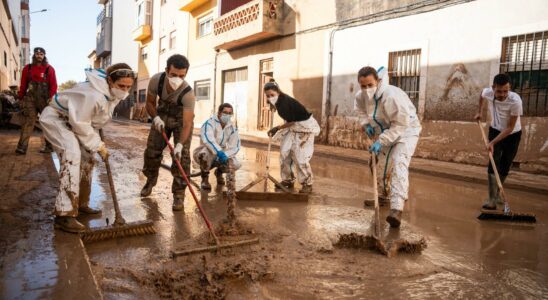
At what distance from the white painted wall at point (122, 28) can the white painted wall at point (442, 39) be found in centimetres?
2899

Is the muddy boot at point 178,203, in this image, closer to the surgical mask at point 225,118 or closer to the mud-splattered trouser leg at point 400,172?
the surgical mask at point 225,118

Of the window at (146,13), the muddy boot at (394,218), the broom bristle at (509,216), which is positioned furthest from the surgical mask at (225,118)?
the window at (146,13)

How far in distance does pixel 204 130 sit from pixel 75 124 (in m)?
2.41

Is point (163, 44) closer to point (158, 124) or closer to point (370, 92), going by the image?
point (158, 124)

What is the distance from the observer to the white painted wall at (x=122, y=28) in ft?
126

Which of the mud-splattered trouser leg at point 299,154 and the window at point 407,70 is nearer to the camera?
the mud-splattered trouser leg at point 299,154

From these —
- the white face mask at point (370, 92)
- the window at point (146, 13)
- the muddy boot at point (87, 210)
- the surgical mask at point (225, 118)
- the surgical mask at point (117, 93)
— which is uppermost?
the window at point (146, 13)

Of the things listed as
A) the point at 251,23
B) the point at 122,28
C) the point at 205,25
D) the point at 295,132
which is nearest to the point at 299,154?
the point at 295,132

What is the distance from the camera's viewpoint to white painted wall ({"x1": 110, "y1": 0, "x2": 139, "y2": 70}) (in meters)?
38.5

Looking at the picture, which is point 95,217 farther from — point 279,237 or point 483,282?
point 483,282

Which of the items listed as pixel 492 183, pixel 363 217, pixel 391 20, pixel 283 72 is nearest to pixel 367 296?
pixel 363 217

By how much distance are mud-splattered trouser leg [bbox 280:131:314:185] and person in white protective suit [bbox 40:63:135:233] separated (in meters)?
2.72

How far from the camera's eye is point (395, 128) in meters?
4.29

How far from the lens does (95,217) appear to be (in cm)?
404
